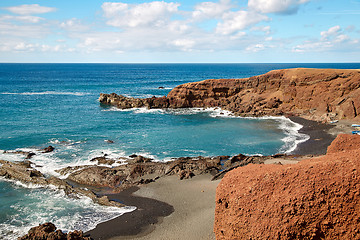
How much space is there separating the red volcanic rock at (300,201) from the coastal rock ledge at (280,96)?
40.5m

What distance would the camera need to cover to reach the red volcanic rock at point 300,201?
9930mm

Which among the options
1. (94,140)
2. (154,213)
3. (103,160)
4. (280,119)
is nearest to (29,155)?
(94,140)

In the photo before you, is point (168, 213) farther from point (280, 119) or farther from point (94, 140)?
point (280, 119)

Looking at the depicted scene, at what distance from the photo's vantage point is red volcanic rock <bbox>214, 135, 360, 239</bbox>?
391 inches

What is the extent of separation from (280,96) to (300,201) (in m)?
51.2

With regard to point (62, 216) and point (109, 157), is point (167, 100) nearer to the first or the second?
point (109, 157)

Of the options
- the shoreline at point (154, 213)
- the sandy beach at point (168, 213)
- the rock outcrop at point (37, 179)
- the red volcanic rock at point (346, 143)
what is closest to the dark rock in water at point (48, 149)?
the rock outcrop at point (37, 179)

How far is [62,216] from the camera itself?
20.1 meters

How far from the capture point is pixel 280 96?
190 ft

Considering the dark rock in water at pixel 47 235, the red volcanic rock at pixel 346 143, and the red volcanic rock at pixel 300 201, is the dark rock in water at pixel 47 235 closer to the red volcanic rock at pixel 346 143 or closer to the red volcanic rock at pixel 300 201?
the red volcanic rock at pixel 300 201

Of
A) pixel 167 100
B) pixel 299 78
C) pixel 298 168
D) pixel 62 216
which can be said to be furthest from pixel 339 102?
pixel 62 216

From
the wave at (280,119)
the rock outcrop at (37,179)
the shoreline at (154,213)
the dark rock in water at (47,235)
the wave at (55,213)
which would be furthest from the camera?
the wave at (280,119)

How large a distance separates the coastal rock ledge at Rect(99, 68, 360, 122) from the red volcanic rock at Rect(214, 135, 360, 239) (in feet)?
133

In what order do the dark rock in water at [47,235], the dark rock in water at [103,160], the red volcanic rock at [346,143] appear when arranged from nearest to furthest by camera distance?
the dark rock in water at [47,235]
the red volcanic rock at [346,143]
the dark rock in water at [103,160]
